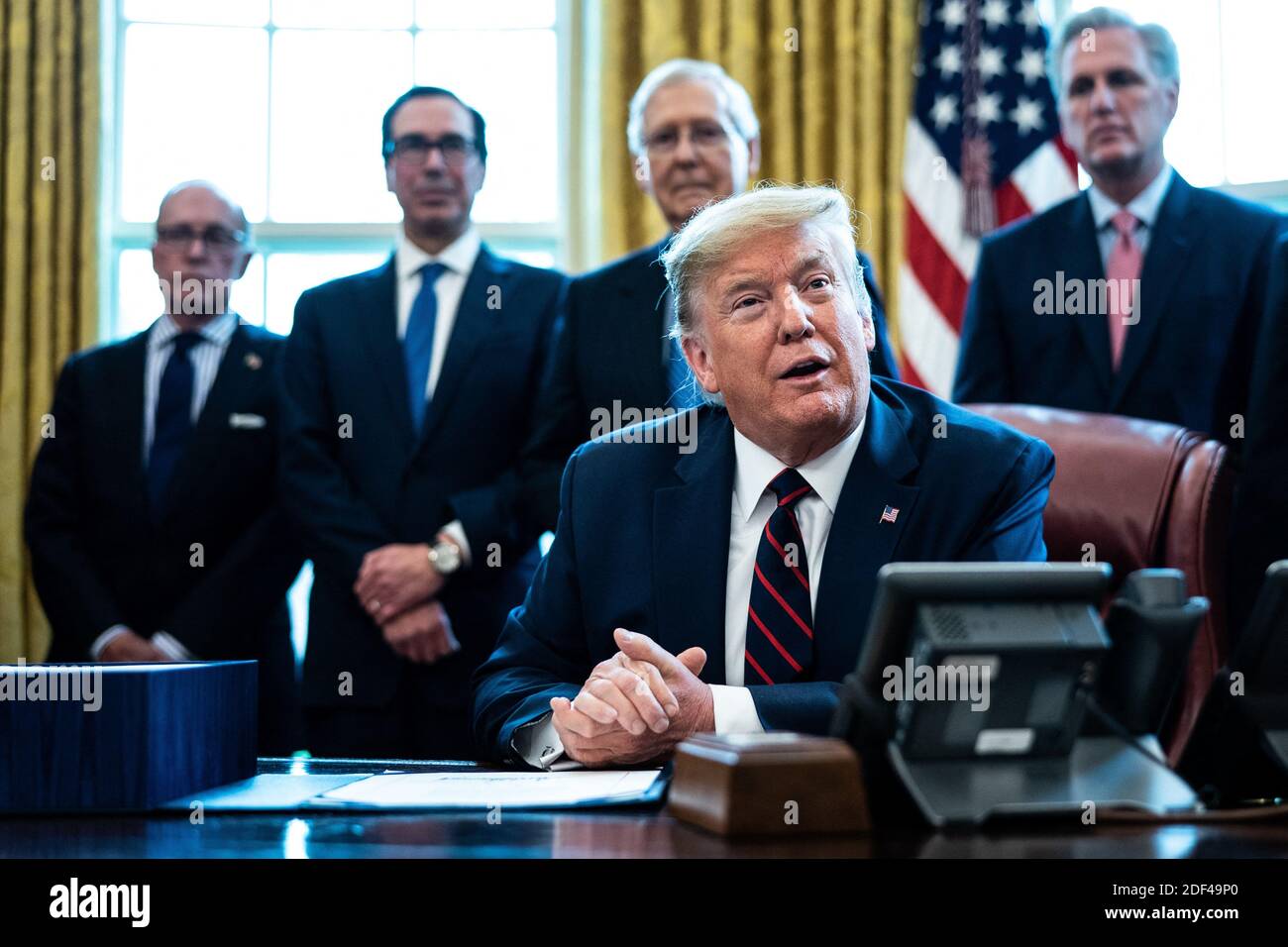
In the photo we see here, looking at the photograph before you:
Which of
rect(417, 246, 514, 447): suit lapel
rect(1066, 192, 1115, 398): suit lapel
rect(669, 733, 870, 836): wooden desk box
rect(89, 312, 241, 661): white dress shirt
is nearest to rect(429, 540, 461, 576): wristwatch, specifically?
rect(417, 246, 514, 447): suit lapel

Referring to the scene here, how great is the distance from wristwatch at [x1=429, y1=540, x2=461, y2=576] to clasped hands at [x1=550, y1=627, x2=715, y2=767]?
4.73 feet

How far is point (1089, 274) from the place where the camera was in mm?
3477

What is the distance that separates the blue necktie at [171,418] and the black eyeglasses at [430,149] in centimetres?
85

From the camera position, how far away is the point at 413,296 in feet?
12.2

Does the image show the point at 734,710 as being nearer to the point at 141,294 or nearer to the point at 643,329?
the point at 643,329

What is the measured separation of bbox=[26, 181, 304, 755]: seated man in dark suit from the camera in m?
3.73

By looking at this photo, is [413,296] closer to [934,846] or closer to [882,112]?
[882,112]

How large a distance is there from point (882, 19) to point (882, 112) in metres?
0.36

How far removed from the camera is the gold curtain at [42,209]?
16.8 ft

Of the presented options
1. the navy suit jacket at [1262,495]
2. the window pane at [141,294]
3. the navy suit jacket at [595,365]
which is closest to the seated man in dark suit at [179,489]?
the navy suit jacket at [595,365]

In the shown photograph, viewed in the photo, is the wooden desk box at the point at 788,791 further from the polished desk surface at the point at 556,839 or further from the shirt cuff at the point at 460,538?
the shirt cuff at the point at 460,538

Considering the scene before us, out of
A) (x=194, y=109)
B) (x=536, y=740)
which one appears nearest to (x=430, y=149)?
(x=536, y=740)
